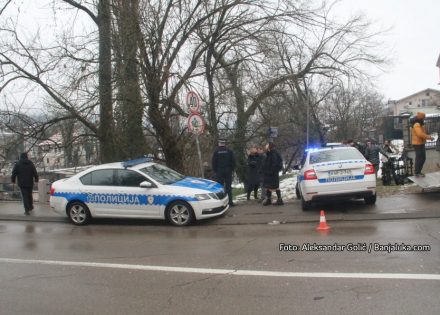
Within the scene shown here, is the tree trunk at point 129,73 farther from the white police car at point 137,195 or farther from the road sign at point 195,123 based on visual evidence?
the white police car at point 137,195

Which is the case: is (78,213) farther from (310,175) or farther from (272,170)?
(310,175)

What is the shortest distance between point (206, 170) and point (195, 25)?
4.72 metres

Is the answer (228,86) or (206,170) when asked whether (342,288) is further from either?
(228,86)

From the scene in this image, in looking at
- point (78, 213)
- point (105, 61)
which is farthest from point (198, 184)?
point (105, 61)

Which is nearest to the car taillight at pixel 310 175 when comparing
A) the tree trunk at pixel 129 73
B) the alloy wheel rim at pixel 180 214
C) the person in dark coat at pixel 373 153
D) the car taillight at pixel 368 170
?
the car taillight at pixel 368 170

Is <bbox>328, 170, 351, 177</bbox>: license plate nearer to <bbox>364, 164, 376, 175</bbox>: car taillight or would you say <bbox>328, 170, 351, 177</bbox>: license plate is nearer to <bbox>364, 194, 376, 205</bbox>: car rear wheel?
<bbox>364, 164, 376, 175</bbox>: car taillight

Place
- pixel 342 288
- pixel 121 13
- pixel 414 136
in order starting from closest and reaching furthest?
pixel 342 288
pixel 414 136
pixel 121 13

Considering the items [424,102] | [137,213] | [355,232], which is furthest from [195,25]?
[424,102]

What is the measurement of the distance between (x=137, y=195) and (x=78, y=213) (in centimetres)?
170

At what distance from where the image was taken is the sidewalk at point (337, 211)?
8945 mm

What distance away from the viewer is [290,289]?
5.04 meters

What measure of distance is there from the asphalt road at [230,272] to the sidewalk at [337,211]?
0.45m

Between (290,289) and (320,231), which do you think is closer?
(290,289)

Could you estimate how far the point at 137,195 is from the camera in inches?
394
